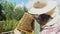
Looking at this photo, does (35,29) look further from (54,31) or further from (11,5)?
(11,5)

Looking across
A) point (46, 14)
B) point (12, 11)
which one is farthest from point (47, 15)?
point (12, 11)

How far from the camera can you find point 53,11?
2.62 feet

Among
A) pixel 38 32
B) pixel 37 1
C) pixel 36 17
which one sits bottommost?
pixel 38 32

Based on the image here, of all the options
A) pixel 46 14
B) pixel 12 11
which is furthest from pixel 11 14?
pixel 46 14

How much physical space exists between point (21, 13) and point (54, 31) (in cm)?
27

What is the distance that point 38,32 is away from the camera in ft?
2.62

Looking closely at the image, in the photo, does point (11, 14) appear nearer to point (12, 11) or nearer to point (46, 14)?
point (12, 11)

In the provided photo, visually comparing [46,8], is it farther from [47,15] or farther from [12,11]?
[12,11]

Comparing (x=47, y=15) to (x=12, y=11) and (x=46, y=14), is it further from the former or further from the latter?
(x=12, y=11)

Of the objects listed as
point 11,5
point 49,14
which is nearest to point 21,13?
point 11,5

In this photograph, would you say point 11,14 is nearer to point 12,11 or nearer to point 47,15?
point 12,11

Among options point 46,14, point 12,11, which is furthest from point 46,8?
point 12,11

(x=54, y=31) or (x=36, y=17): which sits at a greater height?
(x=36, y=17)

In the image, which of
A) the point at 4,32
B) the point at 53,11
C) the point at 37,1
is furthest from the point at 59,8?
the point at 4,32
